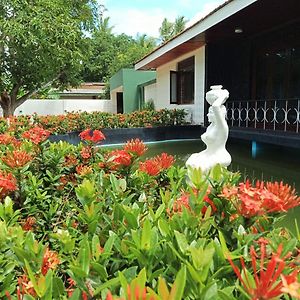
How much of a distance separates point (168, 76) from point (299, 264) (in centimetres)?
1448

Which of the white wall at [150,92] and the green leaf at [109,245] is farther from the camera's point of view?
the white wall at [150,92]

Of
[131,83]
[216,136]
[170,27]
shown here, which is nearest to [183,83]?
[131,83]

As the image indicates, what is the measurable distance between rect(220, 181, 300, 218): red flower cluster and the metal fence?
7.96 metres

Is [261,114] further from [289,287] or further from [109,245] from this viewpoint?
[289,287]

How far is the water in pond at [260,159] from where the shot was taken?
6199mm

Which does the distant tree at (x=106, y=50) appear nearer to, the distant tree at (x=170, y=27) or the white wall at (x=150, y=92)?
the distant tree at (x=170, y=27)

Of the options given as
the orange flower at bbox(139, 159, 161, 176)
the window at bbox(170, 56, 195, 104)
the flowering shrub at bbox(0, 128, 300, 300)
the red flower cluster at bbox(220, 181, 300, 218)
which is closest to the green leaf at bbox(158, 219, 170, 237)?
the flowering shrub at bbox(0, 128, 300, 300)

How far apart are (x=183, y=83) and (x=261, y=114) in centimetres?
441

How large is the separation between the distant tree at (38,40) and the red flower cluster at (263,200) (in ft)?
40.9

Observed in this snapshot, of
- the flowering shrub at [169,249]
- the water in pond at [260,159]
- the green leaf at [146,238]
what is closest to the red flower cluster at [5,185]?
the flowering shrub at [169,249]

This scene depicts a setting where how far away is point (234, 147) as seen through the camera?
34.2 feet

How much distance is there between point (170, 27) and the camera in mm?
30906

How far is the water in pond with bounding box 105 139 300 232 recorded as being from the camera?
6199 mm

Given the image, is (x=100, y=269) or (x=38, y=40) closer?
(x=100, y=269)
